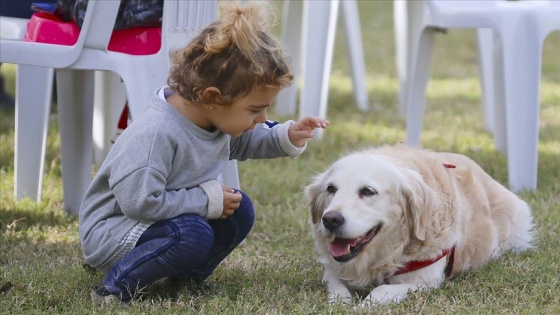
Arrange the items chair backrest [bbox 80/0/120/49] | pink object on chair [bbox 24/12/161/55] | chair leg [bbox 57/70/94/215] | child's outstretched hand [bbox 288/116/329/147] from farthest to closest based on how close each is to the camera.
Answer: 1. chair leg [bbox 57/70/94/215]
2. pink object on chair [bbox 24/12/161/55]
3. chair backrest [bbox 80/0/120/49]
4. child's outstretched hand [bbox 288/116/329/147]

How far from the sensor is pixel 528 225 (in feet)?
12.7

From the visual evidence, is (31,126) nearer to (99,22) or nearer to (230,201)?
(99,22)

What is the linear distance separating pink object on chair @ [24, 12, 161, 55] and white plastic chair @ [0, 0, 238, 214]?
5 centimetres

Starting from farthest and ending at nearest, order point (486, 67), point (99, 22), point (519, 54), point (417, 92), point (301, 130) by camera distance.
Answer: point (486, 67) < point (417, 92) < point (519, 54) < point (99, 22) < point (301, 130)

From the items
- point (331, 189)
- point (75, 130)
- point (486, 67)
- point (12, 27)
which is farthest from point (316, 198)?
point (486, 67)

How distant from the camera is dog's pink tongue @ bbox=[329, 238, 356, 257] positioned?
3221 millimetres

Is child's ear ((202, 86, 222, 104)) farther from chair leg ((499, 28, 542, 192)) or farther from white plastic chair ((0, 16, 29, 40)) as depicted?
chair leg ((499, 28, 542, 192))

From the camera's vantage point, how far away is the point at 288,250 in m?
3.99

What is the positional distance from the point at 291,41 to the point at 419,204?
165 inches

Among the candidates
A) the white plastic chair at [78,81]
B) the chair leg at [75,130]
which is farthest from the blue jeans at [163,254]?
the chair leg at [75,130]

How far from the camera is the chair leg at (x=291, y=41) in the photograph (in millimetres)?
7070

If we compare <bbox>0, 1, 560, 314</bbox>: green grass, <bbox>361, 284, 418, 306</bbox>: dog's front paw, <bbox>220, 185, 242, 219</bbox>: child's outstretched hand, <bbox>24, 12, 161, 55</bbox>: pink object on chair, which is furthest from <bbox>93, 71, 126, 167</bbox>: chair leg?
<bbox>361, 284, 418, 306</bbox>: dog's front paw

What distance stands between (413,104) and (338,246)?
2.50 m

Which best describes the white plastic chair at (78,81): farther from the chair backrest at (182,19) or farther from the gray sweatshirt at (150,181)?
the gray sweatshirt at (150,181)
